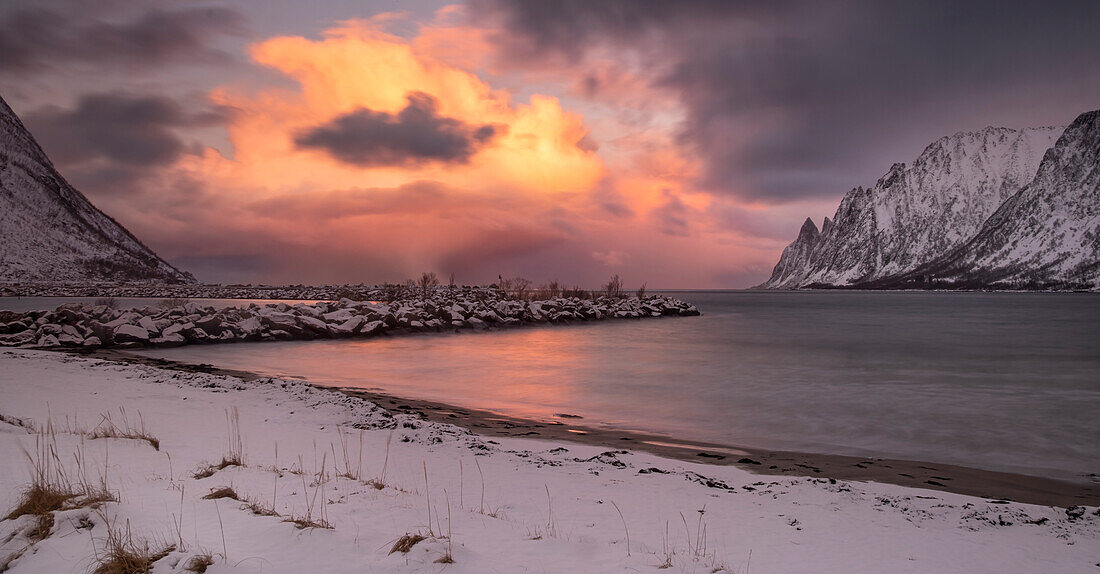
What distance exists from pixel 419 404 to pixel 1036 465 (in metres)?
8.78

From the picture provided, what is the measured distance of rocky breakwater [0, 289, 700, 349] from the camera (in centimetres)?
1608

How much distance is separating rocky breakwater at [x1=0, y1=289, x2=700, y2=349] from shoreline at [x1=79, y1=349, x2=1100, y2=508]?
12.7 m

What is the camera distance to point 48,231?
91.1 metres

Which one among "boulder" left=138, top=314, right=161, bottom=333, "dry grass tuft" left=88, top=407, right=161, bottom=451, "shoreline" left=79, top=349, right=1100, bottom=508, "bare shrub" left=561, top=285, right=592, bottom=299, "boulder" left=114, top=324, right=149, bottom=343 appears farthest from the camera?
"bare shrub" left=561, top=285, right=592, bottom=299

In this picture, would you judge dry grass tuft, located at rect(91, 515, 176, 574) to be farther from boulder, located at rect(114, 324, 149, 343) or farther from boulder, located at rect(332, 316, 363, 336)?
boulder, located at rect(332, 316, 363, 336)

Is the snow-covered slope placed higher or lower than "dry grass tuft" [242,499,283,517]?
higher

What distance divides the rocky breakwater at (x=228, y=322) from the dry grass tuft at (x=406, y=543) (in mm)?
17542

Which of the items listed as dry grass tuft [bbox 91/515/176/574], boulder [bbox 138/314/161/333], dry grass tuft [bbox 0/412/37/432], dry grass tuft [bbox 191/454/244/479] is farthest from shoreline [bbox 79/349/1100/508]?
boulder [bbox 138/314/161/333]

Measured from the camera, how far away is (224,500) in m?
3.64

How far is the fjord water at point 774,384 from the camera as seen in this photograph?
7.89 meters

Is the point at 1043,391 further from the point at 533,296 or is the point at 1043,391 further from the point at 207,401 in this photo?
the point at 533,296

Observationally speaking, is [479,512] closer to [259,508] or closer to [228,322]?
[259,508]

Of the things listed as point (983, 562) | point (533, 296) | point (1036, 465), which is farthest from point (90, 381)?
point (533, 296)

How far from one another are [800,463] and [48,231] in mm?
121427
